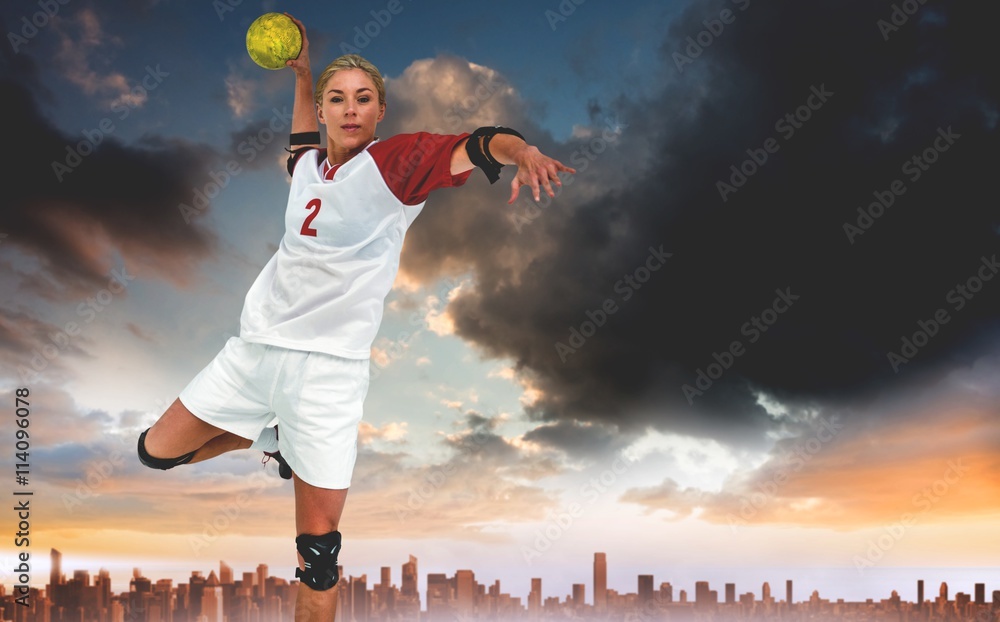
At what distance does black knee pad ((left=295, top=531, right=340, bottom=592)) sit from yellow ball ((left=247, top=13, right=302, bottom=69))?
282 cm

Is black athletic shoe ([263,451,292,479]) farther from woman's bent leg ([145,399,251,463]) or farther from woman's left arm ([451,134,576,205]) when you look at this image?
woman's left arm ([451,134,576,205])

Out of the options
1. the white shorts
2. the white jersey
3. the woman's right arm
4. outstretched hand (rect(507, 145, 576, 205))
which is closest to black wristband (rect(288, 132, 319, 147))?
the woman's right arm

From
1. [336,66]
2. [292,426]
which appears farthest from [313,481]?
[336,66]

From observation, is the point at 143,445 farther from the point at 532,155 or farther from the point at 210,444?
the point at 532,155

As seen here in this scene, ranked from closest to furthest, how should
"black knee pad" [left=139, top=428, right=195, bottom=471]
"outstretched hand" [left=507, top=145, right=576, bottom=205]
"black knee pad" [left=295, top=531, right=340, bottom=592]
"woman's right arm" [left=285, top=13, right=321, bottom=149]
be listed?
"outstretched hand" [left=507, top=145, right=576, bottom=205]
"black knee pad" [left=295, top=531, right=340, bottom=592]
"black knee pad" [left=139, top=428, right=195, bottom=471]
"woman's right arm" [left=285, top=13, right=321, bottom=149]

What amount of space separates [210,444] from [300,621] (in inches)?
45.8

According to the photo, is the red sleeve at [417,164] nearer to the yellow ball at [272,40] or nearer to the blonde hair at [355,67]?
the blonde hair at [355,67]

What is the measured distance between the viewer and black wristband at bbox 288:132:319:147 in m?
5.09

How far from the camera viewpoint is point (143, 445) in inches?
185

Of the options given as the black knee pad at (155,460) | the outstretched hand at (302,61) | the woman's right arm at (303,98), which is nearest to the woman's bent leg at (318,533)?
the black knee pad at (155,460)

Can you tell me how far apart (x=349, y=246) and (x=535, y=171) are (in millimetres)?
1261

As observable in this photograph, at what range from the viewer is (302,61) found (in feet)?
16.9

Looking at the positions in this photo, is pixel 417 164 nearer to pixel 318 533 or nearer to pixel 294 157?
pixel 294 157

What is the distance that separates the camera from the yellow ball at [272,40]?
4.99 m
